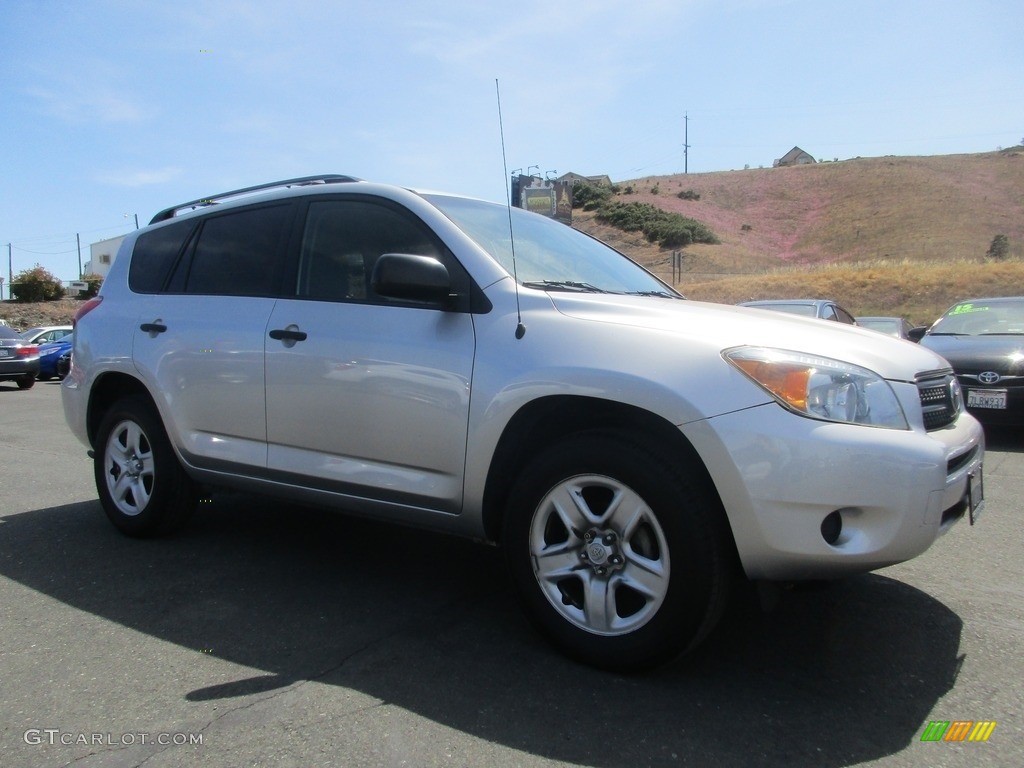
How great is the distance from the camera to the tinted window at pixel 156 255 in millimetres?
4621

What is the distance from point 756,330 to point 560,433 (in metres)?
0.80

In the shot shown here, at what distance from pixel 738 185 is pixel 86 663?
69.9 m

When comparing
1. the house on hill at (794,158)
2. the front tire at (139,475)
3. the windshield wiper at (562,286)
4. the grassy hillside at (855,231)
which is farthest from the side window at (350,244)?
the house on hill at (794,158)

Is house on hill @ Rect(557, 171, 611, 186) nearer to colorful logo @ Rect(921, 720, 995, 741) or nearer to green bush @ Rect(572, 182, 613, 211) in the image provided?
green bush @ Rect(572, 182, 613, 211)

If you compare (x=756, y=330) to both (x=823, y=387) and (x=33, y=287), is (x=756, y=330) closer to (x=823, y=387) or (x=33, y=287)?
(x=823, y=387)

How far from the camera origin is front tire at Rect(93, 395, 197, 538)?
14.5 feet

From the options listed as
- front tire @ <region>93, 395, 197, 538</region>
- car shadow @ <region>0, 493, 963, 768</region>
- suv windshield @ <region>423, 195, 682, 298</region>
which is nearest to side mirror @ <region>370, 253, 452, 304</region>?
suv windshield @ <region>423, 195, 682, 298</region>

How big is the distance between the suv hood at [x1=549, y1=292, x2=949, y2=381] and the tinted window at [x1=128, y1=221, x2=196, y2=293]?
256 centimetres

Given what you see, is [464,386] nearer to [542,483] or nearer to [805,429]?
[542,483]

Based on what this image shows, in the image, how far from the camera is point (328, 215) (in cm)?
388

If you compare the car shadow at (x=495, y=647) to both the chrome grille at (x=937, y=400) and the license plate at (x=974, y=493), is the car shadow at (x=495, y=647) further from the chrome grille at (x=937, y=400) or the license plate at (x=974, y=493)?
the chrome grille at (x=937, y=400)

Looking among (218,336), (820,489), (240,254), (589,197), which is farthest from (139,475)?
(589,197)

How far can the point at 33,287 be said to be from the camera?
183 ft

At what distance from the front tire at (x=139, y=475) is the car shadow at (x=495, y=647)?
0.47 ft
